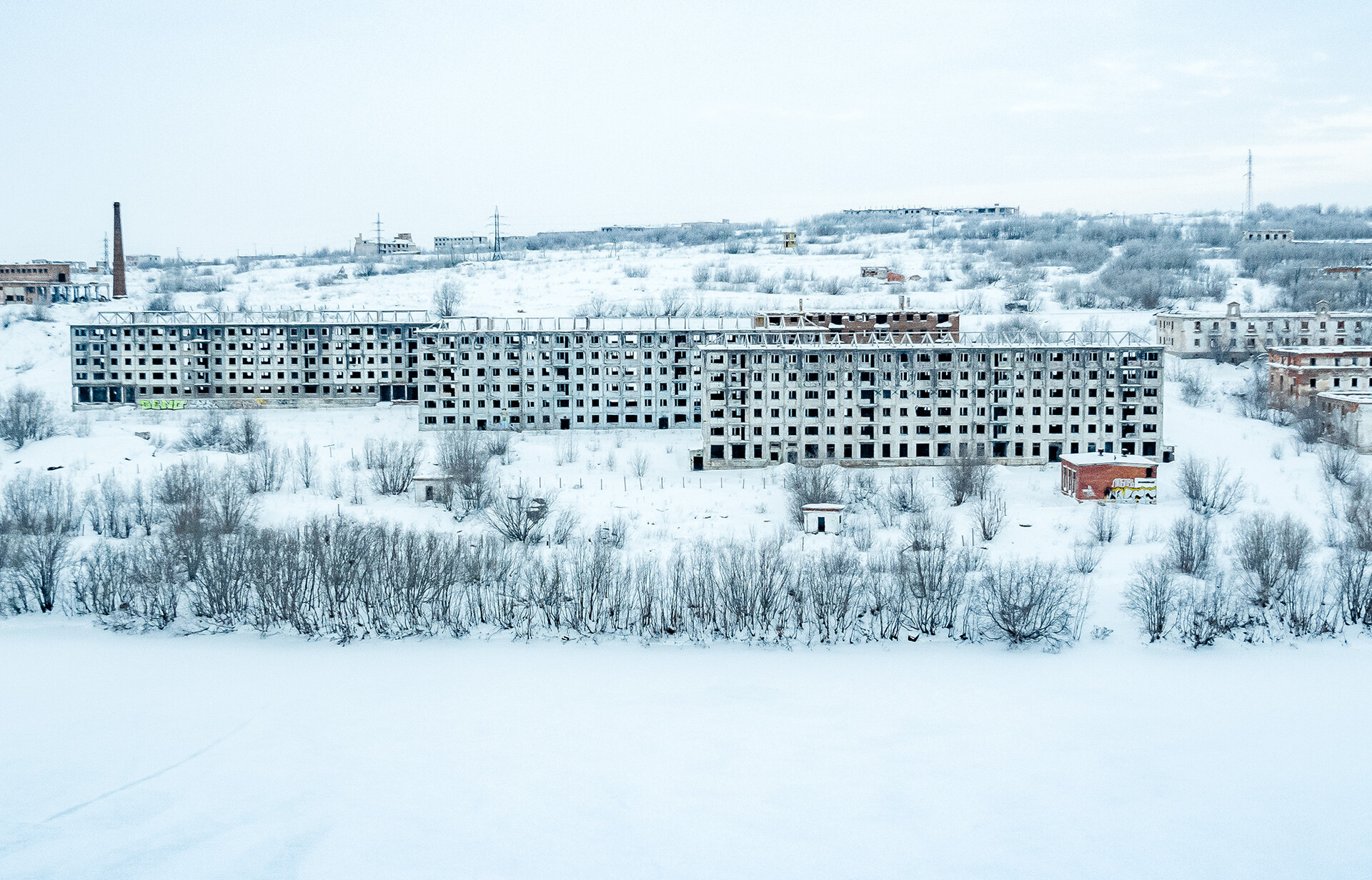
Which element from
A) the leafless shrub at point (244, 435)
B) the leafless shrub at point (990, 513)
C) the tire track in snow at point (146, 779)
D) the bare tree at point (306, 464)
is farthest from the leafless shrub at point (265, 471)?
the leafless shrub at point (990, 513)

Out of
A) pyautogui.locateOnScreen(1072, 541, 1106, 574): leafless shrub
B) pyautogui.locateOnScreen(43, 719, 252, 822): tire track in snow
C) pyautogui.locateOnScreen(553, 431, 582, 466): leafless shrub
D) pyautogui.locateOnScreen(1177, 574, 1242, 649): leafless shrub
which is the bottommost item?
pyautogui.locateOnScreen(43, 719, 252, 822): tire track in snow

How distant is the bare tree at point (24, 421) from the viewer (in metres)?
39.1

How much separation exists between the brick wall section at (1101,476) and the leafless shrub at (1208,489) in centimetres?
96

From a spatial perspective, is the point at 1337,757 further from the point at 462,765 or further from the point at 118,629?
the point at 118,629

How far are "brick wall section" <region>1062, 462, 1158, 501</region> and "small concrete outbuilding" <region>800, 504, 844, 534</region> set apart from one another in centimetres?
676

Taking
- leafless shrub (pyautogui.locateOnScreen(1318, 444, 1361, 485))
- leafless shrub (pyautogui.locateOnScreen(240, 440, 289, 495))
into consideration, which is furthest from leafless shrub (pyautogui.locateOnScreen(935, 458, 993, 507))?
leafless shrub (pyautogui.locateOnScreen(240, 440, 289, 495))

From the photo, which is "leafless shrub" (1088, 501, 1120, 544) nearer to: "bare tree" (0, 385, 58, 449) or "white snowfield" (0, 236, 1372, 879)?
"white snowfield" (0, 236, 1372, 879)

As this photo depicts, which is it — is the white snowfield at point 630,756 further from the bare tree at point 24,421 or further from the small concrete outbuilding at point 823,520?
the bare tree at point 24,421

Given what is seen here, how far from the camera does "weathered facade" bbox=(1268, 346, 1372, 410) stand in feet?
134

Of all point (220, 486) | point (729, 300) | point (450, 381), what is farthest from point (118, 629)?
point (729, 300)

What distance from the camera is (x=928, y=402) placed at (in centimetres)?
3562

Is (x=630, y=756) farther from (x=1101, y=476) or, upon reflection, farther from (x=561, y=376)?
(x=561, y=376)

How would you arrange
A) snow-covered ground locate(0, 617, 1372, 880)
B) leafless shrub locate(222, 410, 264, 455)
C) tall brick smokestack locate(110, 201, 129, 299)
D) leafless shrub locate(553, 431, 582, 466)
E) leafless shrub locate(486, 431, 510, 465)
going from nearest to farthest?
snow-covered ground locate(0, 617, 1372, 880) → leafless shrub locate(553, 431, 582, 466) → leafless shrub locate(486, 431, 510, 465) → leafless shrub locate(222, 410, 264, 455) → tall brick smokestack locate(110, 201, 129, 299)

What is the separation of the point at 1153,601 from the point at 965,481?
9.39 meters
